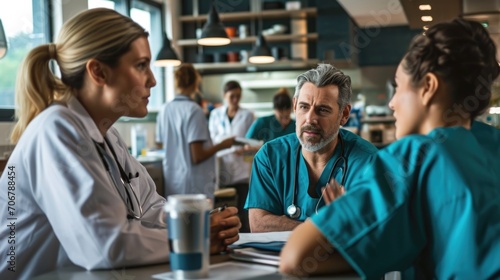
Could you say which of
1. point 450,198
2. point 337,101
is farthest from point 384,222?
point 337,101

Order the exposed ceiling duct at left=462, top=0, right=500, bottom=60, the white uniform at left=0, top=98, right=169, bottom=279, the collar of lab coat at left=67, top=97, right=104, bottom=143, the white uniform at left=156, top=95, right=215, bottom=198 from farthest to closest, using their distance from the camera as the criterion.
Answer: the white uniform at left=156, top=95, right=215, bottom=198
the exposed ceiling duct at left=462, top=0, right=500, bottom=60
the collar of lab coat at left=67, top=97, right=104, bottom=143
the white uniform at left=0, top=98, right=169, bottom=279

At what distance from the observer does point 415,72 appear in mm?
1320

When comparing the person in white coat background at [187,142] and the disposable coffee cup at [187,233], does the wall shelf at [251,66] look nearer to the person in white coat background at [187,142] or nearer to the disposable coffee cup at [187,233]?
the person in white coat background at [187,142]

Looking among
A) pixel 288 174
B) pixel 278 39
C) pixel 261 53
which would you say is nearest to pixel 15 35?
pixel 261 53

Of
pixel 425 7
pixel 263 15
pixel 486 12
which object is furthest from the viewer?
pixel 263 15

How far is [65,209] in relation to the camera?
1.46 meters

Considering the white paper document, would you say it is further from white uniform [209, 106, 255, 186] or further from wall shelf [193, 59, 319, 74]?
wall shelf [193, 59, 319, 74]

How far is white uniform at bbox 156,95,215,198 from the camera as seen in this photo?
17.2 feet

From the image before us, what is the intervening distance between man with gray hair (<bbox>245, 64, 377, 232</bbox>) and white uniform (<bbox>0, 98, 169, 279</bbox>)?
86 centimetres

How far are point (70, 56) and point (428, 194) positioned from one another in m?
0.99

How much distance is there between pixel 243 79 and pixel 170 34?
125 centimetres

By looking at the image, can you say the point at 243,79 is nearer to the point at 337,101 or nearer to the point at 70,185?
the point at 337,101

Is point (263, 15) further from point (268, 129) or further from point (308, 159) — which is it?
point (308, 159)

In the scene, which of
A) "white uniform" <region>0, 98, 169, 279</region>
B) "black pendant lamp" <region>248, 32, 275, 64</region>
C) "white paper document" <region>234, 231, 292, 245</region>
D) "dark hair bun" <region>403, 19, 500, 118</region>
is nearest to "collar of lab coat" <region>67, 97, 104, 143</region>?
"white uniform" <region>0, 98, 169, 279</region>
